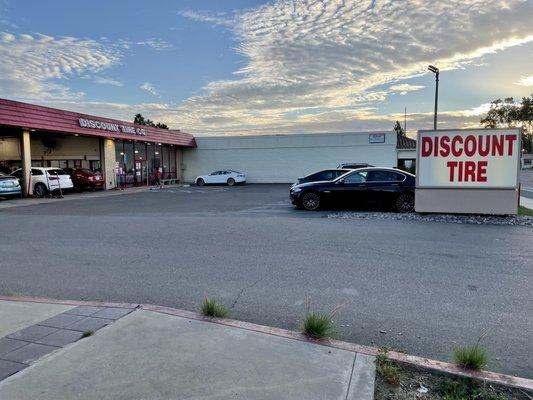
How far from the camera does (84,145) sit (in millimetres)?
31344

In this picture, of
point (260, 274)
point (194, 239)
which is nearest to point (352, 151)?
point (194, 239)

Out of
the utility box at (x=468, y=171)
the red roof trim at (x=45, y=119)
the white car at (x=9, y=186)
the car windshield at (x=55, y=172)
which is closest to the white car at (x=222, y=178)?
the red roof trim at (x=45, y=119)

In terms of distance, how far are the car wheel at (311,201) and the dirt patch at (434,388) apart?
1197 centimetres

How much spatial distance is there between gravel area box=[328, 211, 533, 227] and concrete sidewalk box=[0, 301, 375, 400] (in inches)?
390

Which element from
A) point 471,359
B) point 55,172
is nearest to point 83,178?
point 55,172

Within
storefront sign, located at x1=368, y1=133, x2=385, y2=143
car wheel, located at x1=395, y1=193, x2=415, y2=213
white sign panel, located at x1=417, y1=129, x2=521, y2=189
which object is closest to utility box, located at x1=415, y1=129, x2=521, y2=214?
white sign panel, located at x1=417, y1=129, x2=521, y2=189

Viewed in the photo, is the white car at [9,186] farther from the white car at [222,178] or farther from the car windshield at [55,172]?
the white car at [222,178]

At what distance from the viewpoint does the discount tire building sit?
27.6 metres

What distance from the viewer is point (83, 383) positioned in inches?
133

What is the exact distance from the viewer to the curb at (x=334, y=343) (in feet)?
11.5

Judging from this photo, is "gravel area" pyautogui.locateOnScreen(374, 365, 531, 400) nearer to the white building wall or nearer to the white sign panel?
the white sign panel

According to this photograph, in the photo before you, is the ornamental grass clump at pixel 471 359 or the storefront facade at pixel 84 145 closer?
the ornamental grass clump at pixel 471 359

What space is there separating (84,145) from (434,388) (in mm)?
31903

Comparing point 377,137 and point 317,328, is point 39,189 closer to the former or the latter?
point 317,328
